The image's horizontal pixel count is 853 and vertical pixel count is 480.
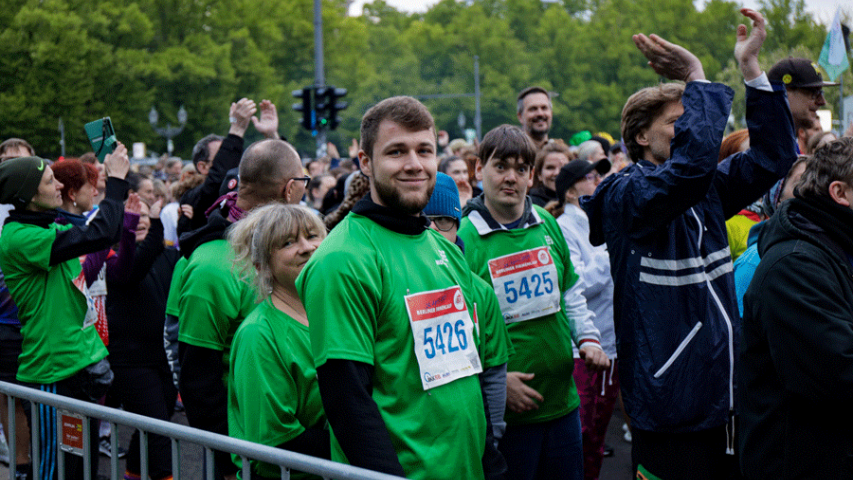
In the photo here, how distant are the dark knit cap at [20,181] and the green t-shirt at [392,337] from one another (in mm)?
2990

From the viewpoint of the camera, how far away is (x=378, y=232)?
2.48m

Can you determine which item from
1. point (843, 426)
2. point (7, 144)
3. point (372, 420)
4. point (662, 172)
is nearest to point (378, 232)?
point (372, 420)

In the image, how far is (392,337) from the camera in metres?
2.41

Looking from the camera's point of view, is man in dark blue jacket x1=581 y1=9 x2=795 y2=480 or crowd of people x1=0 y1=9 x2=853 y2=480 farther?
man in dark blue jacket x1=581 y1=9 x2=795 y2=480

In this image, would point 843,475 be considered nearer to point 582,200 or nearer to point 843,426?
point 843,426

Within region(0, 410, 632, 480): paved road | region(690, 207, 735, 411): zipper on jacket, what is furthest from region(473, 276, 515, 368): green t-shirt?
region(0, 410, 632, 480): paved road

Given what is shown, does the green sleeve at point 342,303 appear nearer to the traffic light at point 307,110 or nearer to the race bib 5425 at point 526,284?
the race bib 5425 at point 526,284

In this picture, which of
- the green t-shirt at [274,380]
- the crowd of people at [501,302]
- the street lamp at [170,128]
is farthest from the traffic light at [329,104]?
the street lamp at [170,128]

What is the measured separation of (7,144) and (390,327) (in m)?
5.67

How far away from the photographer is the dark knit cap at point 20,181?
475 centimetres

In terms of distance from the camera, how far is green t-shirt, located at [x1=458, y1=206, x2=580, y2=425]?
394 centimetres

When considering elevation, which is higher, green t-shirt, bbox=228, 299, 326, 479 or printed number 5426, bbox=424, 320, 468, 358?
printed number 5426, bbox=424, 320, 468, 358

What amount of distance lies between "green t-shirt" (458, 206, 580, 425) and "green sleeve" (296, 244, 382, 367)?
1642 millimetres

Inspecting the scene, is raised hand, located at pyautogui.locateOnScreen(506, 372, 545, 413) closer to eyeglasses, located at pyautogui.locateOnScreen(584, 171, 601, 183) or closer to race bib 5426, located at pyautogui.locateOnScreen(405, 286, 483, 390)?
race bib 5426, located at pyautogui.locateOnScreen(405, 286, 483, 390)
